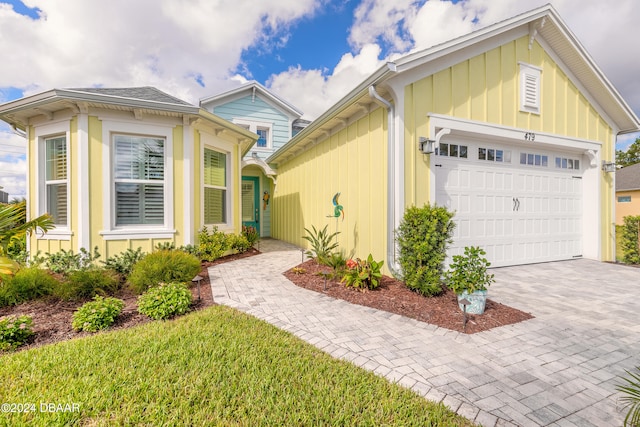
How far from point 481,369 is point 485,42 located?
6.07m

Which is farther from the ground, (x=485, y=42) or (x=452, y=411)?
(x=485, y=42)

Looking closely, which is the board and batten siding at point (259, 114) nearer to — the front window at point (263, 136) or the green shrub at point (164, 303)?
the front window at point (263, 136)

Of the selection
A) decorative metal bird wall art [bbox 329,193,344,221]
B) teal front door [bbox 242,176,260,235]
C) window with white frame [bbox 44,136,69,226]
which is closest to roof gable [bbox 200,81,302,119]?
teal front door [bbox 242,176,260,235]

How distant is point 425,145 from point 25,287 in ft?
21.6

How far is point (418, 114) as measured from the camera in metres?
5.03

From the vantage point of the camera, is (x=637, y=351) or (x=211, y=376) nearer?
(x=211, y=376)

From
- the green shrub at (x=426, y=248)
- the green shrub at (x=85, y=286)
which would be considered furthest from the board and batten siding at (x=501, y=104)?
the green shrub at (x=85, y=286)

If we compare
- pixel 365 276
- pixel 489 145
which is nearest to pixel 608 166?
pixel 489 145

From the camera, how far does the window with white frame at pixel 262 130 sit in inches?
503

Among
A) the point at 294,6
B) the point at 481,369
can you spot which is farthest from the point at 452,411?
the point at 294,6

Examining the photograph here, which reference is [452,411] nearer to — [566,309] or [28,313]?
[566,309]

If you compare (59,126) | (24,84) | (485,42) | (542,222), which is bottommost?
(542,222)

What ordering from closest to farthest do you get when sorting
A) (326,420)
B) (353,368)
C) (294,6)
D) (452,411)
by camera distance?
(326,420)
(452,411)
(353,368)
(294,6)

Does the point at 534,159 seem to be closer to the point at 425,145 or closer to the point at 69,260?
the point at 425,145
